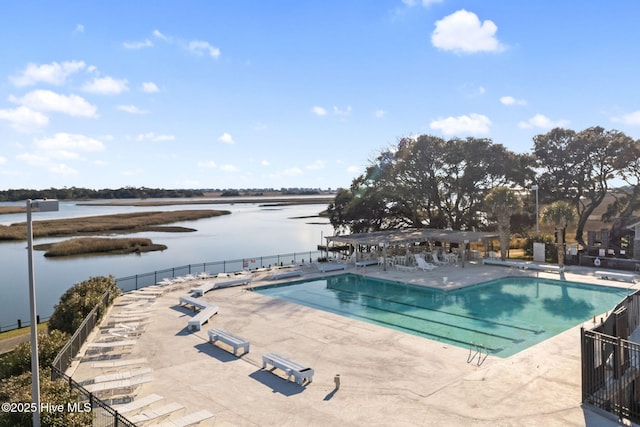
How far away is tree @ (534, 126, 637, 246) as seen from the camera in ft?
121

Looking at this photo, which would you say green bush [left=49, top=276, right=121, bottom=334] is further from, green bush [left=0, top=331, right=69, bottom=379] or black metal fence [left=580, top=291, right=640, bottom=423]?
black metal fence [left=580, top=291, right=640, bottom=423]

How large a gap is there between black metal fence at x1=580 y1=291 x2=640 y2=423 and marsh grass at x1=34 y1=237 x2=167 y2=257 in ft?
154

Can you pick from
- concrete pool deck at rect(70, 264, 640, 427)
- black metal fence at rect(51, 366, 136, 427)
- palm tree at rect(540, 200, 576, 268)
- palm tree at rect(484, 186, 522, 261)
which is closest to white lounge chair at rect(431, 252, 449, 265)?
palm tree at rect(484, 186, 522, 261)

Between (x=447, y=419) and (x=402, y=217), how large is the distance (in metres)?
37.5

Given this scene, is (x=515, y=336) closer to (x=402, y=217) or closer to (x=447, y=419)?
(x=447, y=419)

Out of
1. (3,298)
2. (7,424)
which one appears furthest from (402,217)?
(7,424)

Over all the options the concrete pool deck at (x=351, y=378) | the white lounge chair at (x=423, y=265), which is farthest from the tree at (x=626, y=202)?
the concrete pool deck at (x=351, y=378)

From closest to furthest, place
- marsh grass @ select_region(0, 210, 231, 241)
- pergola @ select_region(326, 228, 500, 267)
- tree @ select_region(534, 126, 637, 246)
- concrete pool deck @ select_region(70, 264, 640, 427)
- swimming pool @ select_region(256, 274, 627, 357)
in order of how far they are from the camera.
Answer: concrete pool deck @ select_region(70, 264, 640, 427) < swimming pool @ select_region(256, 274, 627, 357) < pergola @ select_region(326, 228, 500, 267) < tree @ select_region(534, 126, 637, 246) < marsh grass @ select_region(0, 210, 231, 241)

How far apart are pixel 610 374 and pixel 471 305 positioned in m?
11.0

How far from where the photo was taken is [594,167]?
38.1 metres

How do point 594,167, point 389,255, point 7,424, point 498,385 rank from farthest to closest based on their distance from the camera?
point 594,167, point 389,255, point 498,385, point 7,424

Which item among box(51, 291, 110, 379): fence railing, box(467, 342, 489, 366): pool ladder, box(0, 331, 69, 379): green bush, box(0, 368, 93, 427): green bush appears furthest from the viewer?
box(467, 342, 489, 366): pool ladder

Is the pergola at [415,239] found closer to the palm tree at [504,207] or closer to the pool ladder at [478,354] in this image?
the palm tree at [504,207]

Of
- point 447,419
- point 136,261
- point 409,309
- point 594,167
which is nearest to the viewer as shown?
point 447,419
